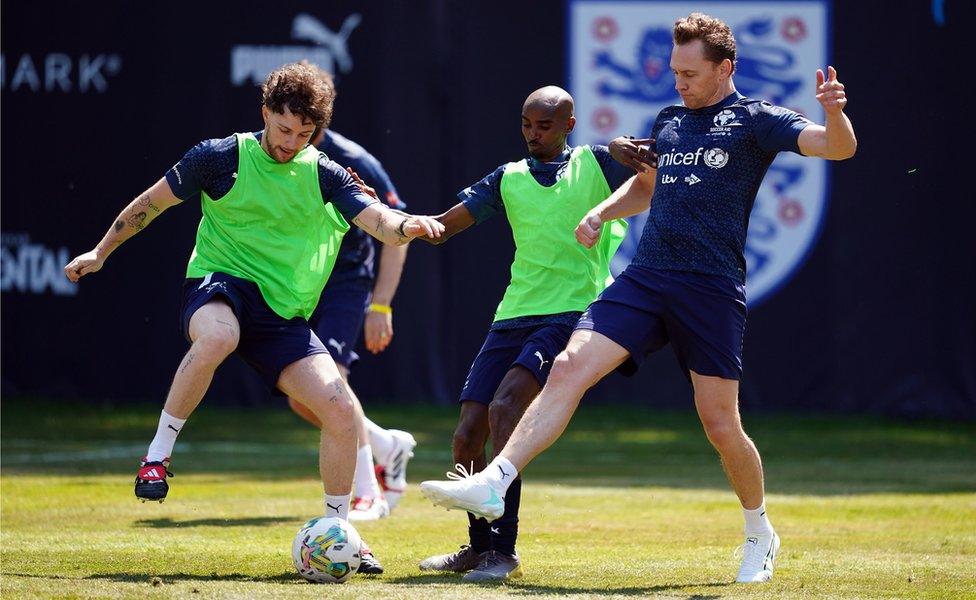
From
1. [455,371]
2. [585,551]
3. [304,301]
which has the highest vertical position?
[304,301]

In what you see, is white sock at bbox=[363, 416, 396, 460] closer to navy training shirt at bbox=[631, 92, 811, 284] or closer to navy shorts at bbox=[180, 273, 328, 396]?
navy shorts at bbox=[180, 273, 328, 396]

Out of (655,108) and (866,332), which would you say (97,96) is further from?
(866,332)

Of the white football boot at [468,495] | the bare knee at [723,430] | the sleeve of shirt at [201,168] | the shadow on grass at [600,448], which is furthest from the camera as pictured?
the shadow on grass at [600,448]

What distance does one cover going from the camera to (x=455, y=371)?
14945mm

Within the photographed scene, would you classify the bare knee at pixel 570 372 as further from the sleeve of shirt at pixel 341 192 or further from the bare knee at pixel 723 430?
the sleeve of shirt at pixel 341 192

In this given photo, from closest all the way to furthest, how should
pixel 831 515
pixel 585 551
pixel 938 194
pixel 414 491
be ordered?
pixel 585 551 < pixel 831 515 < pixel 414 491 < pixel 938 194

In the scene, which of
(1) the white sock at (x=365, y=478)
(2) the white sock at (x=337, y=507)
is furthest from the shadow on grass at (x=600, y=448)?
(2) the white sock at (x=337, y=507)

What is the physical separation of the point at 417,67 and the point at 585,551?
8.70 metres

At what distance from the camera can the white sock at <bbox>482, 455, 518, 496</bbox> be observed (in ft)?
18.8

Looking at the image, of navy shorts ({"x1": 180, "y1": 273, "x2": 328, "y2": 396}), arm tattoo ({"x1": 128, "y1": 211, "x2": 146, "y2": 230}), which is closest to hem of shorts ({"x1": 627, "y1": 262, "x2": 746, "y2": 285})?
navy shorts ({"x1": 180, "y1": 273, "x2": 328, "y2": 396})

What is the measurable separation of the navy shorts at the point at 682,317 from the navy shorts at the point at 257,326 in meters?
1.23

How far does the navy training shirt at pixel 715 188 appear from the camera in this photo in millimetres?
6121

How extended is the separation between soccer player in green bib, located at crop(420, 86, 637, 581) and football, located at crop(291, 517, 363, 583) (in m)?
0.53

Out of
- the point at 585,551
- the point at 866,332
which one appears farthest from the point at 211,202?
the point at 866,332
